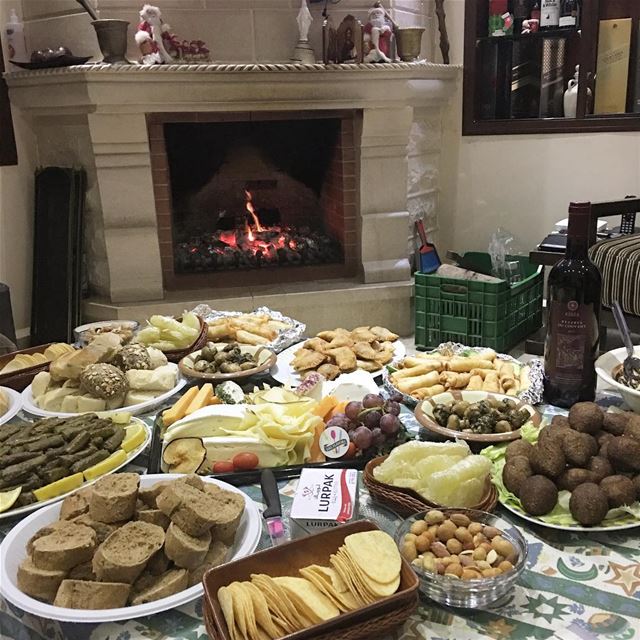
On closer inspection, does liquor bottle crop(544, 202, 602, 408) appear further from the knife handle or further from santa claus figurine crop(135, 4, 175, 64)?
santa claus figurine crop(135, 4, 175, 64)

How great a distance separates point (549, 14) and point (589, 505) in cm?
327

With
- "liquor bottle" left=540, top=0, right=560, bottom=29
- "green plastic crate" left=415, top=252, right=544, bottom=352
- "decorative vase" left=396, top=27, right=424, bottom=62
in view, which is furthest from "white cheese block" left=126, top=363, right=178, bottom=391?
"liquor bottle" left=540, top=0, right=560, bottom=29

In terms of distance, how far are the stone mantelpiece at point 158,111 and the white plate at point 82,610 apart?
7.91ft

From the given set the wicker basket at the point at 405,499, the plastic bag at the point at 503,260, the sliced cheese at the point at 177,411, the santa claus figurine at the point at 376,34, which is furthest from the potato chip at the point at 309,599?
the santa claus figurine at the point at 376,34

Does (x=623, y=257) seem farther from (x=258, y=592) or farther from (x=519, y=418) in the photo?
(x=258, y=592)

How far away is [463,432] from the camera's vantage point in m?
1.36

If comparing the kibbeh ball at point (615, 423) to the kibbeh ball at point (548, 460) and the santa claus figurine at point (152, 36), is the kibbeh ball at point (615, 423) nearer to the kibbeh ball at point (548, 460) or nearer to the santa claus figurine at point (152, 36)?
the kibbeh ball at point (548, 460)

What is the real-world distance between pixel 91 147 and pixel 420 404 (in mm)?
2545

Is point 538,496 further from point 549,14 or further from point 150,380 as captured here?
point 549,14

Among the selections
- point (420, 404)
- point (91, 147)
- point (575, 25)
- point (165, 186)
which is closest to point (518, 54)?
point (575, 25)

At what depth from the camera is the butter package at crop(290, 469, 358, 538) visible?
3.48 feet

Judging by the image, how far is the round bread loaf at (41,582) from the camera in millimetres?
971

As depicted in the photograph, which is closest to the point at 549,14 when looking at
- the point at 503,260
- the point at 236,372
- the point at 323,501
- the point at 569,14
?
the point at 569,14

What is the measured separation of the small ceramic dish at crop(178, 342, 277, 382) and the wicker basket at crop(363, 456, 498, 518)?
0.67 meters
